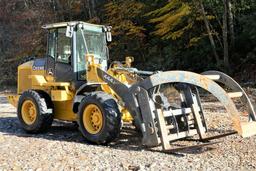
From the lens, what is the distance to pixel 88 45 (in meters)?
9.42

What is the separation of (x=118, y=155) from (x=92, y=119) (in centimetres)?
131

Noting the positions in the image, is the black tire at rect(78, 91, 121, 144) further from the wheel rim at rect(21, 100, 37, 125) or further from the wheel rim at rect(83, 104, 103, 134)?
the wheel rim at rect(21, 100, 37, 125)

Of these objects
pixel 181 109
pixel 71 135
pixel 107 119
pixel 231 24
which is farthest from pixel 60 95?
pixel 231 24

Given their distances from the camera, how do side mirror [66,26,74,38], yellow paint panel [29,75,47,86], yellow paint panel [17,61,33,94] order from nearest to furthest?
side mirror [66,26,74,38] < yellow paint panel [29,75,47,86] < yellow paint panel [17,61,33,94]

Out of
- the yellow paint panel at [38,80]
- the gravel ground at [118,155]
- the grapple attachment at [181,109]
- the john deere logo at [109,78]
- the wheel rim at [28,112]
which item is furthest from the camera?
the yellow paint panel at [38,80]

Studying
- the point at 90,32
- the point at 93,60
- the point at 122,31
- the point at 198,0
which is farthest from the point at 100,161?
the point at 122,31

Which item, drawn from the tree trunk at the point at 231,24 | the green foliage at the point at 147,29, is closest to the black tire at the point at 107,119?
the green foliage at the point at 147,29

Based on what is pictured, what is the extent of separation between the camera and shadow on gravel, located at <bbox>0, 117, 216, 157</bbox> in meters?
7.51

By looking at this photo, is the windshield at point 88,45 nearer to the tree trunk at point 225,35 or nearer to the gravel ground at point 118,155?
the gravel ground at point 118,155

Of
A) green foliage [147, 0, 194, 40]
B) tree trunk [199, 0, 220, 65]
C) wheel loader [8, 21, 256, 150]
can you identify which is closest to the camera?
wheel loader [8, 21, 256, 150]

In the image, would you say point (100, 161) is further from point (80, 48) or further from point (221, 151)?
point (80, 48)

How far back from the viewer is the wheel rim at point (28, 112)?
31.1 ft

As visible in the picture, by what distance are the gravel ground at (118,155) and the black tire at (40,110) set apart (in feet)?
1.63

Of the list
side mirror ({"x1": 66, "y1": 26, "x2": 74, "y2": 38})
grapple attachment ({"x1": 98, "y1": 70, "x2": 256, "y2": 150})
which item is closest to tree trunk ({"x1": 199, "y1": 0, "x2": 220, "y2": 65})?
side mirror ({"x1": 66, "y1": 26, "x2": 74, "y2": 38})
